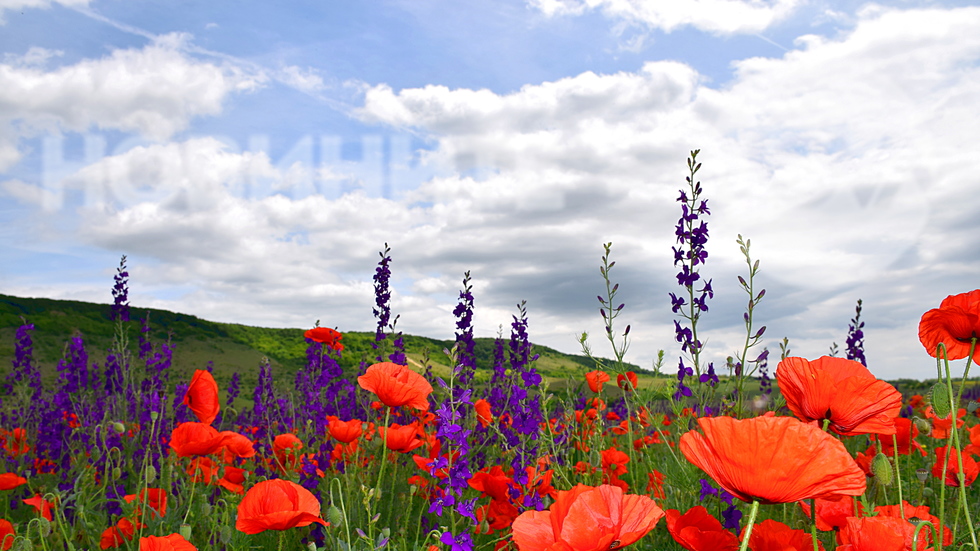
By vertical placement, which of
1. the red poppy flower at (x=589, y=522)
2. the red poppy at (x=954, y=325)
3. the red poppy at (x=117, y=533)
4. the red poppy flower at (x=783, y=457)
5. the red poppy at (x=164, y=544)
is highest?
the red poppy at (x=954, y=325)

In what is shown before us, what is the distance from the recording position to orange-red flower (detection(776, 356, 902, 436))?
1.25 metres

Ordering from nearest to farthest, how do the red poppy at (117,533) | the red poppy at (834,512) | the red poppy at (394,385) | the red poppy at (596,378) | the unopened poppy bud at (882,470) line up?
the unopened poppy bud at (882,470) → the red poppy at (834,512) → the red poppy at (394,385) → the red poppy at (117,533) → the red poppy at (596,378)

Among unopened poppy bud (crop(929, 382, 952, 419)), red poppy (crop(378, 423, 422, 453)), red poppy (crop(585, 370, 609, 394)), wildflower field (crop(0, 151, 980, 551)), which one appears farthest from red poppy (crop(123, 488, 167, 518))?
unopened poppy bud (crop(929, 382, 952, 419))

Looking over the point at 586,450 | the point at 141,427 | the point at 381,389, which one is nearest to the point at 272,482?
the point at 381,389

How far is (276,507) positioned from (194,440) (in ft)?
2.83

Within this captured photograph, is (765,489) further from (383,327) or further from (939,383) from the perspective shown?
(383,327)

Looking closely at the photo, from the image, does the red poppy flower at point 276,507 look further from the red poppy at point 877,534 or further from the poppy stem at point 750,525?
the red poppy at point 877,534

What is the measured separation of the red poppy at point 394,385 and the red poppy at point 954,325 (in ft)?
5.08

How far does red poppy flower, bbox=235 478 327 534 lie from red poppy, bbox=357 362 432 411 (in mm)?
409

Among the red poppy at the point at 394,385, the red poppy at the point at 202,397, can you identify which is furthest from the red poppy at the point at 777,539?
the red poppy at the point at 202,397

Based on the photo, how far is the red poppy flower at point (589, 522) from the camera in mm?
1044

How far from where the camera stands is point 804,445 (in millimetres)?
908

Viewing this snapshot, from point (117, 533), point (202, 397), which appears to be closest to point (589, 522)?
point (202, 397)

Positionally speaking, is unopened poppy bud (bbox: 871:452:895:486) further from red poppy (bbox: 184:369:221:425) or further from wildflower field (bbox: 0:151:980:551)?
red poppy (bbox: 184:369:221:425)
